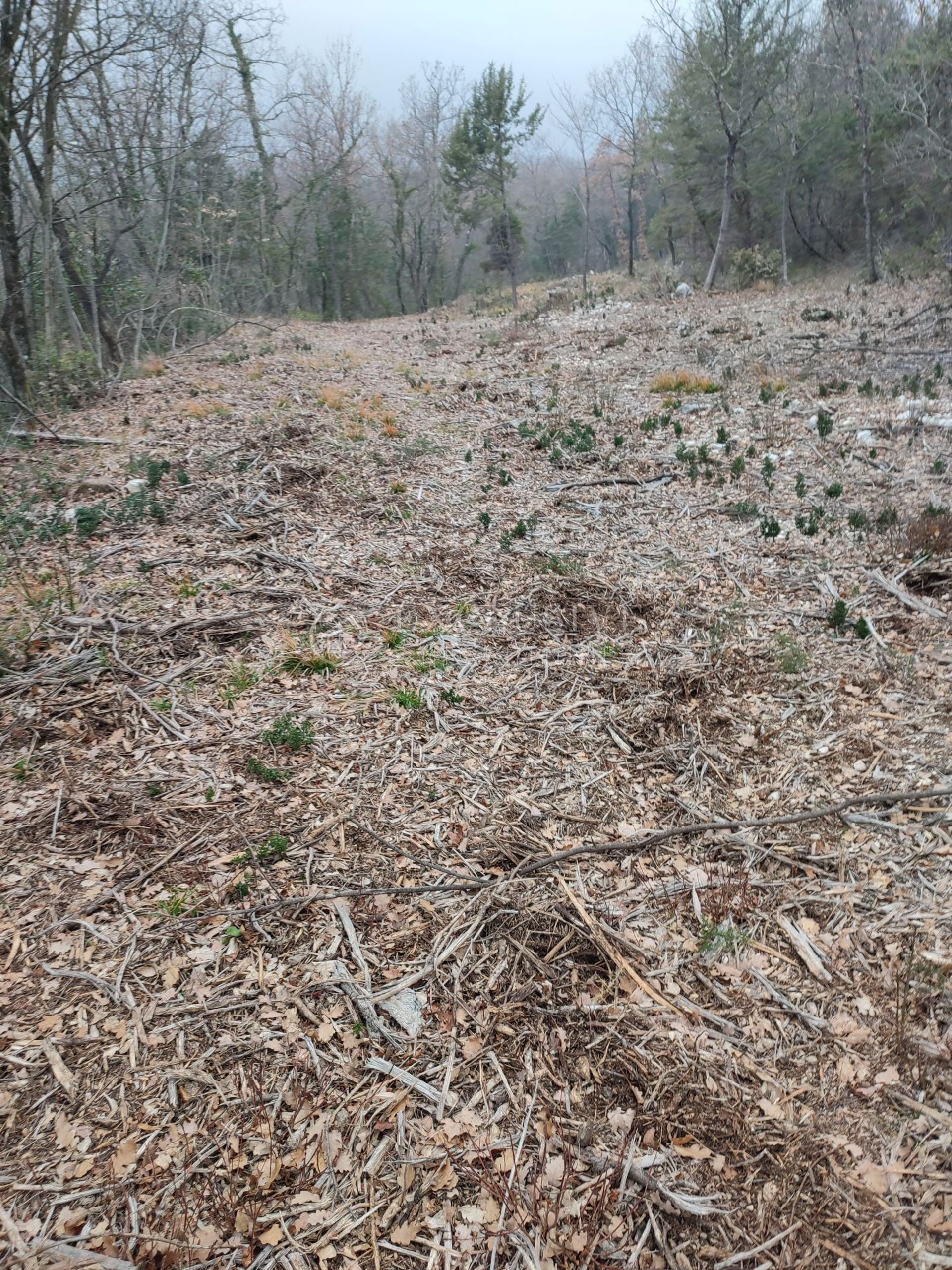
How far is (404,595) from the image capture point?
19.4ft

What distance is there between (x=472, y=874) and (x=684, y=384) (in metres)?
10.2

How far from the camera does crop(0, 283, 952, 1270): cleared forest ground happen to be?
2.24m

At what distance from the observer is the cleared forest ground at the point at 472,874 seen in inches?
88.4

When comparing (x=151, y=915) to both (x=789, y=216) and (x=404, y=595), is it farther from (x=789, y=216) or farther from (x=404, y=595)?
(x=789, y=216)

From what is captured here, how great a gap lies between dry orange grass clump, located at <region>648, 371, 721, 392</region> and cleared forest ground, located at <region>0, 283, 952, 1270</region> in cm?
408

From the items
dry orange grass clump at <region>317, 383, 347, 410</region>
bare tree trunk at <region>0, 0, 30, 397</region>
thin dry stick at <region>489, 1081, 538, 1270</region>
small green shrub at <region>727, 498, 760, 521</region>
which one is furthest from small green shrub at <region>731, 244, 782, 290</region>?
thin dry stick at <region>489, 1081, 538, 1270</region>

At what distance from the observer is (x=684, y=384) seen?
450 inches

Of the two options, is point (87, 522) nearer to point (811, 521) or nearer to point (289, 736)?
point (289, 736)

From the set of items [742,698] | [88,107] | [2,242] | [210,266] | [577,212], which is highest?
[577,212]

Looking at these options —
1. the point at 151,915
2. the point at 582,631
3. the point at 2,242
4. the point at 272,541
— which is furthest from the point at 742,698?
the point at 2,242

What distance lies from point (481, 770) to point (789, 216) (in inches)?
→ 1230

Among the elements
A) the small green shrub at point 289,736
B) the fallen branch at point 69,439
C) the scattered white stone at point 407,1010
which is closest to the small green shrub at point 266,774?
the small green shrub at point 289,736

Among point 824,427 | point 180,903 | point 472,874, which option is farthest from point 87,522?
point 824,427

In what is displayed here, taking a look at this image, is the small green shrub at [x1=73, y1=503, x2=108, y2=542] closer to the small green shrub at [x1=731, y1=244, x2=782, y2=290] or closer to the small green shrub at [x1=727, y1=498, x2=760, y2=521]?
the small green shrub at [x1=727, y1=498, x2=760, y2=521]
